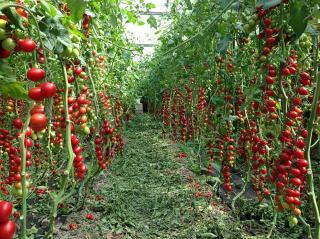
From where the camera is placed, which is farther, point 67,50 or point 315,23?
point 315,23

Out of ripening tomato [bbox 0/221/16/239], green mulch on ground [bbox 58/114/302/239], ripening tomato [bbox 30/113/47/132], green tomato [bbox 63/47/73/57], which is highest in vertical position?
green tomato [bbox 63/47/73/57]

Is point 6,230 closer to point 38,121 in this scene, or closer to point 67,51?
point 38,121

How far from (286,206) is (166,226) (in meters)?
1.64

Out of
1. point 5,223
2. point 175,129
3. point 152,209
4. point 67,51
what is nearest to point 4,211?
point 5,223

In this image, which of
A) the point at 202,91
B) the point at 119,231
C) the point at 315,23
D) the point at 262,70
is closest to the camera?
the point at 315,23

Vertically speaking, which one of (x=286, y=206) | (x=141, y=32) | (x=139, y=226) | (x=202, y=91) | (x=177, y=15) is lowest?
(x=139, y=226)

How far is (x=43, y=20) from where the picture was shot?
0.87m

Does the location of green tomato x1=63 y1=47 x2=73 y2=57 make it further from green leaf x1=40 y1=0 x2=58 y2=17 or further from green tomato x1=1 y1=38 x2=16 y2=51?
green tomato x1=1 y1=38 x2=16 y2=51

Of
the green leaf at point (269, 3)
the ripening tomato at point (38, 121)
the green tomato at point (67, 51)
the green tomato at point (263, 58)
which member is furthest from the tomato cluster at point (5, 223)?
the green tomato at point (263, 58)

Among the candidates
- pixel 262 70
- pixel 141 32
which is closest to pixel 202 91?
pixel 262 70

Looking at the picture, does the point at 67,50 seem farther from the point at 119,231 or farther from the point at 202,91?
the point at 202,91

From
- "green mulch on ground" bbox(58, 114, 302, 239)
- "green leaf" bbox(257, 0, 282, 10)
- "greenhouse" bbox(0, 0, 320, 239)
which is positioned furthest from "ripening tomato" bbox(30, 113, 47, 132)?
"green mulch on ground" bbox(58, 114, 302, 239)

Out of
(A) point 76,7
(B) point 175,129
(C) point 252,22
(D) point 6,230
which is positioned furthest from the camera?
(B) point 175,129

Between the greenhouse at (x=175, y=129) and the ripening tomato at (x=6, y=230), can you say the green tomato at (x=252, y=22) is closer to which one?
the greenhouse at (x=175, y=129)
